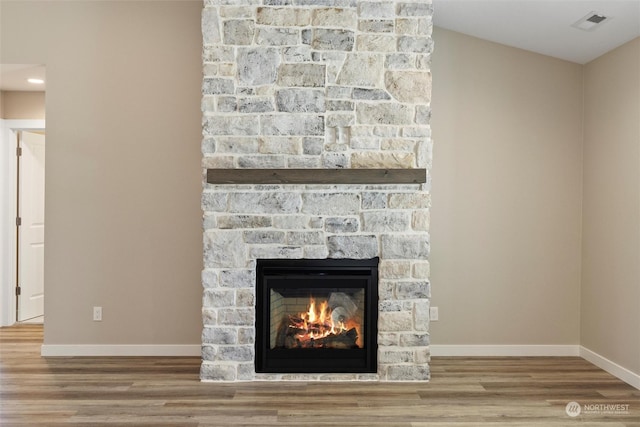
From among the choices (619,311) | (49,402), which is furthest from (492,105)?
(49,402)

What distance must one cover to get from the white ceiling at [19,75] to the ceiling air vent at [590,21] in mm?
4049

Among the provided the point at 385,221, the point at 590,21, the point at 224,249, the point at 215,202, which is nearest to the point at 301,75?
the point at 215,202

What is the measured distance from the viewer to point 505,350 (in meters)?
4.37

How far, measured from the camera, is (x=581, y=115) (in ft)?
14.3

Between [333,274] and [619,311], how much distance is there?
2.06 m

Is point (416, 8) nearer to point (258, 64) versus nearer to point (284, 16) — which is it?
point (284, 16)

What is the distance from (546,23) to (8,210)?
5.14m

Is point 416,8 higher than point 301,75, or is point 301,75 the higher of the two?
point 416,8

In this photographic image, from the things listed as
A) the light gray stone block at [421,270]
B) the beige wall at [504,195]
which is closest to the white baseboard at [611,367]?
the beige wall at [504,195]

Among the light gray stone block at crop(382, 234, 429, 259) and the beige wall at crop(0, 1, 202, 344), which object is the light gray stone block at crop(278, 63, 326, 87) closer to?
the beige wall at crop(0, 1, 202, 344)

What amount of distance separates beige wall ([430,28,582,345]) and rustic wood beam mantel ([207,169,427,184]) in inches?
33.8

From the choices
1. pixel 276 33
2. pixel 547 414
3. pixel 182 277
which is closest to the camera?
pixel 547 414

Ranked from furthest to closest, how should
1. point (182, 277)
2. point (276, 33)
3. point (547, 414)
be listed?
point (182, 277) → point (276, 33) → point (547, 414)

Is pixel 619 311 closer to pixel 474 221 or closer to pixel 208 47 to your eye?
pixel 474 221
